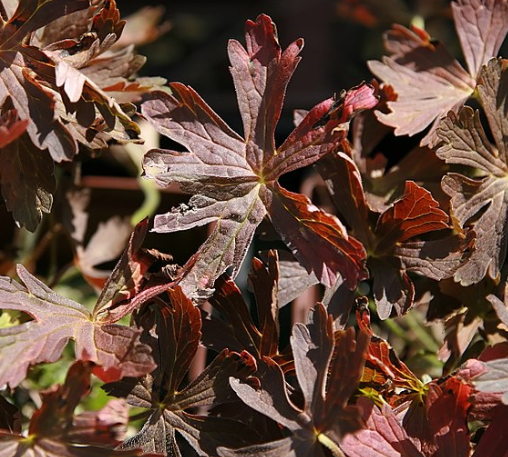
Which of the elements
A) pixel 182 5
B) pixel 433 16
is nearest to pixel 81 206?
pixel 433 16

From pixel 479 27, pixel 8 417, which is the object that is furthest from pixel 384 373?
pixel 479 27

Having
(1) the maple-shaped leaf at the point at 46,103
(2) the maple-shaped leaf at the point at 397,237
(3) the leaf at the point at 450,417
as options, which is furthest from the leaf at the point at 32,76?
(3) the leaf at the point at 450,417

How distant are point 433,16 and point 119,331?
103 cm

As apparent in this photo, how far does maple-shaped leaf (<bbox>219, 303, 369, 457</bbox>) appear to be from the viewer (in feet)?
1.55

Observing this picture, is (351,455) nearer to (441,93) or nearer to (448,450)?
(448,450)

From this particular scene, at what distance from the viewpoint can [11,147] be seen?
0.61m

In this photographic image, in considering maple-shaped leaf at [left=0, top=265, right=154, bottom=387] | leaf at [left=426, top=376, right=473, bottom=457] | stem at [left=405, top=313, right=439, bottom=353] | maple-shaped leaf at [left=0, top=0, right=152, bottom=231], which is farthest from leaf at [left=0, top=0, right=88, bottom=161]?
stem at [left=405, top=313, right=439, bottom=353]

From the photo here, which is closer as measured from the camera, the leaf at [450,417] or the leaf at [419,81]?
the leaf at [450,417]

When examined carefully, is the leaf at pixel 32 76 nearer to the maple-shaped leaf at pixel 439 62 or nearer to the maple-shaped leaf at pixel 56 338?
the maple-shaped leaf at pixel 56 338

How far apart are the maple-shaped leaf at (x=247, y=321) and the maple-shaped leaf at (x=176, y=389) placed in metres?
0.04

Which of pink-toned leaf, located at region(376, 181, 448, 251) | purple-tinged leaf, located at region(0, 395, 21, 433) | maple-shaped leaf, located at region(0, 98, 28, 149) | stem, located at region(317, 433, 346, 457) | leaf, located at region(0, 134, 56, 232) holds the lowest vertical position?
purple-tinged leaf, located at region(0, 395, 21, 433)

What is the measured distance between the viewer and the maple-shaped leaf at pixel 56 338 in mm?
485

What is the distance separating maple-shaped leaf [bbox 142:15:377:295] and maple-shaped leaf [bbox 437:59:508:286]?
10 centimetres

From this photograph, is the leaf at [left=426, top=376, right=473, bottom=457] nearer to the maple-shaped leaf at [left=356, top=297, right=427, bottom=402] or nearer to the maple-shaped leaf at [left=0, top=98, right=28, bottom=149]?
the maple-shaped leaf at [left=356, top=297, right=427, bottom=402]
